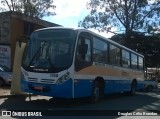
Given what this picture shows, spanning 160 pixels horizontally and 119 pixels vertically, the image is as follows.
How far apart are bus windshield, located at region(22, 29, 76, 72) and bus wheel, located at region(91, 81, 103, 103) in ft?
8.76

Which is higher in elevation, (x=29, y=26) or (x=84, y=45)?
(x=29, y=26)

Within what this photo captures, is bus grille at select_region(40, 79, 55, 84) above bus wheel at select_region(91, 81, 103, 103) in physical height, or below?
above

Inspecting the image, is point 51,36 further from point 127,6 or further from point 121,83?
point 127,6

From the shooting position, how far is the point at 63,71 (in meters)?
13.8

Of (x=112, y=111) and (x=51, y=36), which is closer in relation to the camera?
(x=112, y=111)

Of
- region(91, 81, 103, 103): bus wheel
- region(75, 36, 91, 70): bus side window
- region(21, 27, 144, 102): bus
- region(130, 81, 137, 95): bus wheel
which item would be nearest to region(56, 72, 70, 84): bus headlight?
region(21, 27, 144, 102): bus

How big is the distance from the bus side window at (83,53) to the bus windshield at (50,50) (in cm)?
37

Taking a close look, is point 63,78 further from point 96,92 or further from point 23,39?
point 23,39

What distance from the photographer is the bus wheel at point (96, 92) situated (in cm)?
1608

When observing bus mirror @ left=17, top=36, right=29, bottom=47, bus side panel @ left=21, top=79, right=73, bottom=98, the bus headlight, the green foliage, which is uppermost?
the green foliage

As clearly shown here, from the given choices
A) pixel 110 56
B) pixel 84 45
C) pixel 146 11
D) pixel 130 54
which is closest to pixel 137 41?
pixel 146 11

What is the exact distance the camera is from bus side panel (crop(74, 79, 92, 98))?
14242mm

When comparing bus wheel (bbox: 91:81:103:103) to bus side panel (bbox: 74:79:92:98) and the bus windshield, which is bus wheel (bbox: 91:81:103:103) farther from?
the bus windshield

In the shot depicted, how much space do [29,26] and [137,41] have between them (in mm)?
16930
